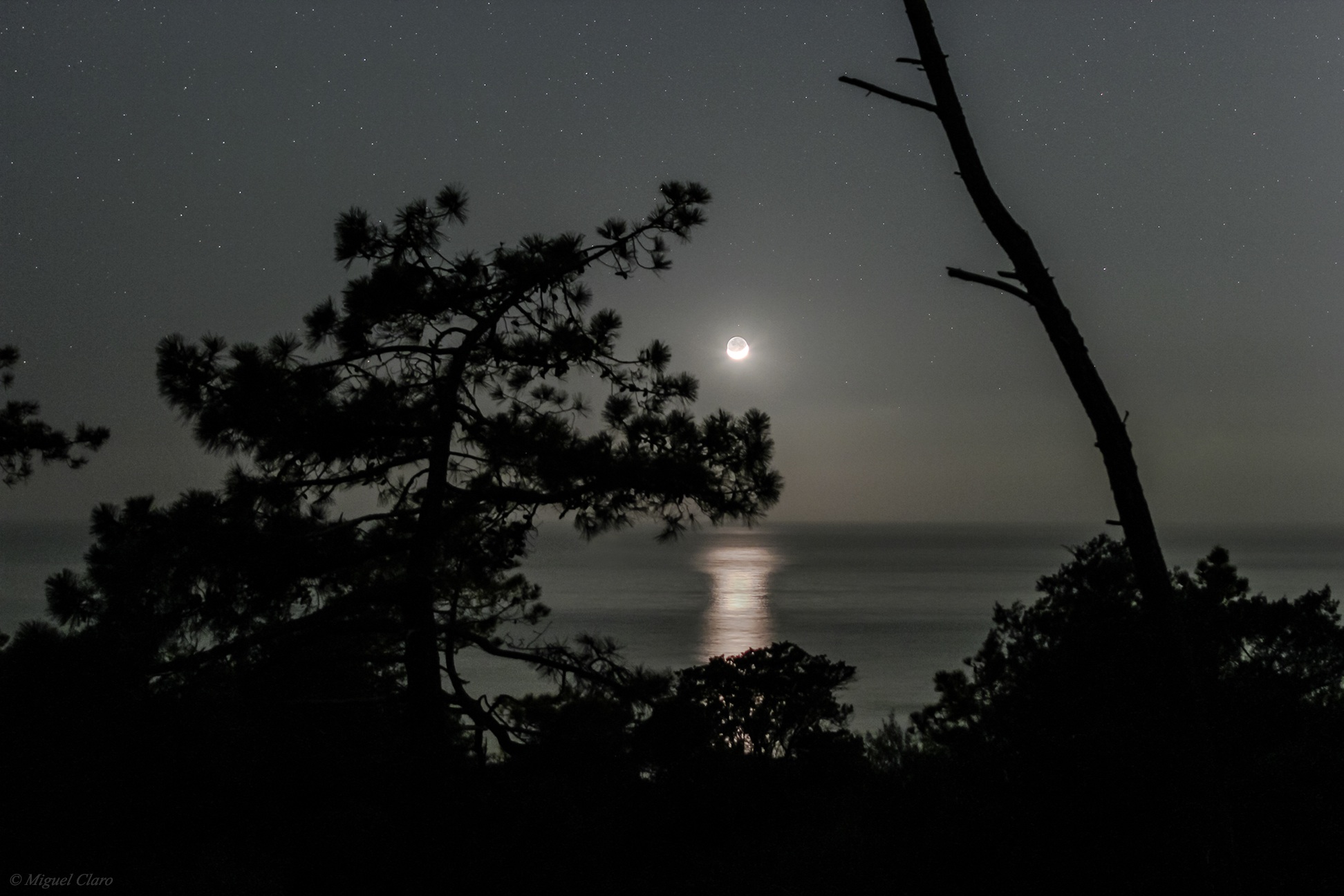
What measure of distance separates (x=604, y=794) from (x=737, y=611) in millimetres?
82148

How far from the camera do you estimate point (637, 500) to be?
975 centimetres

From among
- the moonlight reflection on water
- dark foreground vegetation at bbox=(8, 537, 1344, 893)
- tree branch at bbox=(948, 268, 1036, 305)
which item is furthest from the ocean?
tree branch at bbox=(948, 268, 1036, 305)

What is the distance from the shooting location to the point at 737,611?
3563 inches

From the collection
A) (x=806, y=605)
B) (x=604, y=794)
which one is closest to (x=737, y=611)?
(x=806, y=605)

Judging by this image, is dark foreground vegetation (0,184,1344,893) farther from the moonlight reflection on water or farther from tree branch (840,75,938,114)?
the moonlight reflection on water

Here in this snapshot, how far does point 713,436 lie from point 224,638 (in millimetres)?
5096

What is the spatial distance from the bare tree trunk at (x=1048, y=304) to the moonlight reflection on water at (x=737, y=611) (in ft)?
60.4

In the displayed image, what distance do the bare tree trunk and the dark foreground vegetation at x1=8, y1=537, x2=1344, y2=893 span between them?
138 inches

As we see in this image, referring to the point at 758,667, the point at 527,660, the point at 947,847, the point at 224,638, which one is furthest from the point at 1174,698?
the point at 758,667

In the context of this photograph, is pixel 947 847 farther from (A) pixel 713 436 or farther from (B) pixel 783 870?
(A) pixel 713 436

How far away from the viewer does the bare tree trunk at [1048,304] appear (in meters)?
4.75

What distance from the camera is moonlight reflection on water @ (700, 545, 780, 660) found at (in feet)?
207

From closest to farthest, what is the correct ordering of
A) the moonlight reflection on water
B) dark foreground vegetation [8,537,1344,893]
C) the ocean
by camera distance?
dark foreground vegetation [8,537,1344,893]
the ocean
the moonlight reflection on water

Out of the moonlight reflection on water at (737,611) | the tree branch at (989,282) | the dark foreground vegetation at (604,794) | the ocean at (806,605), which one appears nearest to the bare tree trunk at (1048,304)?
the tree branch at (989,282)
